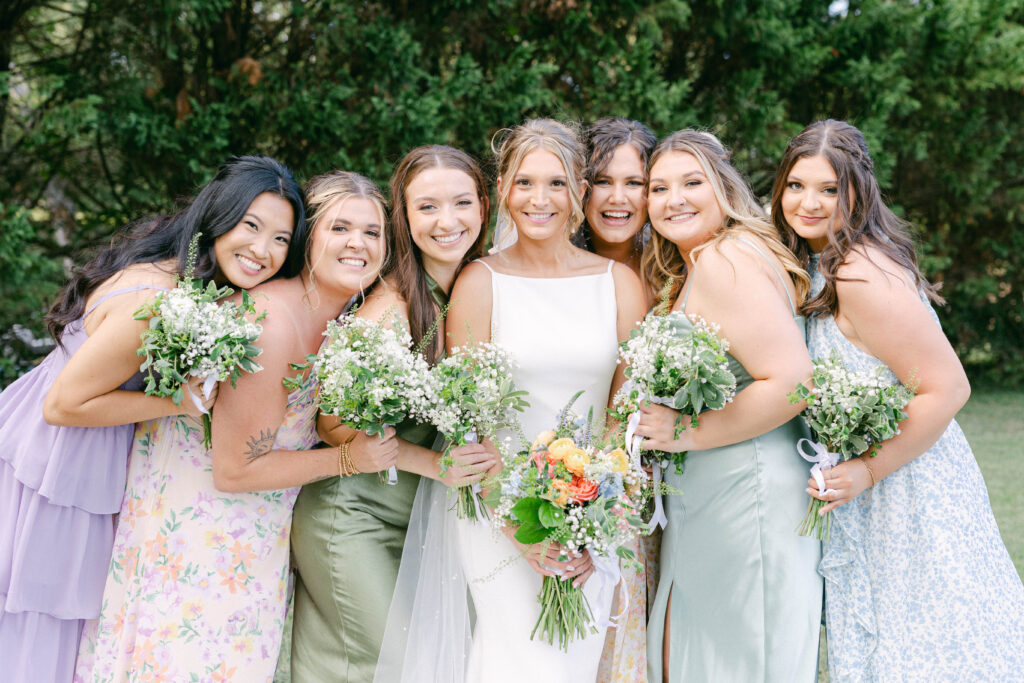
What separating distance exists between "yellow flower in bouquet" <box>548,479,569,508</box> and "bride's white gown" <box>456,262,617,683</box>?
45cm

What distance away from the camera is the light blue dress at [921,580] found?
334cm

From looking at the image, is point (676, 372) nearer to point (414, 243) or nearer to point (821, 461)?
point (821, 461)

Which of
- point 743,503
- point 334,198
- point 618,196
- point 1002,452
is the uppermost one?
point 618,196

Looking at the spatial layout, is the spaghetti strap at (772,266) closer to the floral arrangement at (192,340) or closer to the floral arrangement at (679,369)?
the floral arrangement at (679,369)

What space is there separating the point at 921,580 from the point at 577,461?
158 cm

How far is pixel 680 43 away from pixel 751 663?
36.5 feet

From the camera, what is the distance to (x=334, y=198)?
3.84 m

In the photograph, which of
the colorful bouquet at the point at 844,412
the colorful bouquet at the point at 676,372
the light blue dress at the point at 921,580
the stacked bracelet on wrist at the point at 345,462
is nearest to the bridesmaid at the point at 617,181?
the colorful bouquet at the point at 676,372

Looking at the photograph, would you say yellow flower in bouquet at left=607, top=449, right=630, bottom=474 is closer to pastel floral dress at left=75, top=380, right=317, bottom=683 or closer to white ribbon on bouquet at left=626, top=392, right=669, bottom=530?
white ribbon on bouquet at left=626, top=392, right=669, bottom=530

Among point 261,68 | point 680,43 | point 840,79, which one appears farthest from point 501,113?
point 840,79

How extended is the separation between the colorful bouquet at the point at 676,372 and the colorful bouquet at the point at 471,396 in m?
0.47

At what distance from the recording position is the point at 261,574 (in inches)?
142

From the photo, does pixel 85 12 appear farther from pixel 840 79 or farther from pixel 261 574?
pixel 840 79

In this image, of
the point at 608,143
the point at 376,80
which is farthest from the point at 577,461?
the point at 376,80
